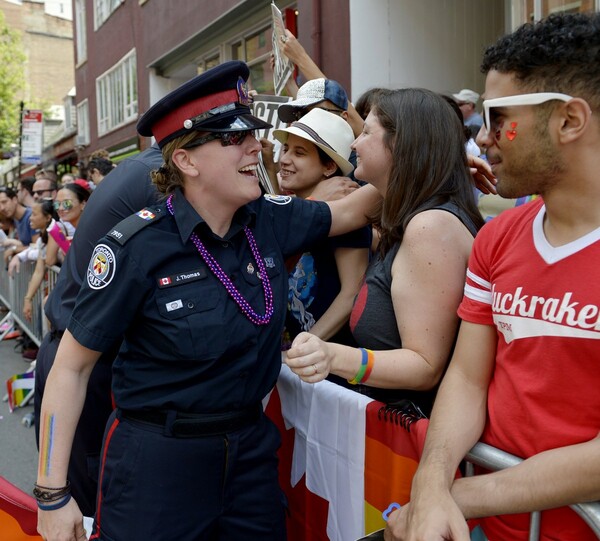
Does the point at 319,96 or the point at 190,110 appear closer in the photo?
the point at 190,110

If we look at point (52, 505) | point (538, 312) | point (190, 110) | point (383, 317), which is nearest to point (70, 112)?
point (190, 110)

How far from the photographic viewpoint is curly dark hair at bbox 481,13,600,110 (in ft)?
4.71

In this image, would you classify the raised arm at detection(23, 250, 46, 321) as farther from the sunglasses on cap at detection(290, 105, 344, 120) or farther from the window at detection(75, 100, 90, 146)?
the window at detection(75, 100, 90, 146)

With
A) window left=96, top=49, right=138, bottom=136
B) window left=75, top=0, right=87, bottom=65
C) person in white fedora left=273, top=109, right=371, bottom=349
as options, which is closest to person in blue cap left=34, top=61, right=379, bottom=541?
person in white fedora left=273, top=109, right=371, bottom=349

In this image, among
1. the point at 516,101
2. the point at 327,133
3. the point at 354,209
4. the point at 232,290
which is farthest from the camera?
the point at 327,133

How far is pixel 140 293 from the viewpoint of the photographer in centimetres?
192

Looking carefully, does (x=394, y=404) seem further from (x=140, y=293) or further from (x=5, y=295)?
(x=5, y=295)

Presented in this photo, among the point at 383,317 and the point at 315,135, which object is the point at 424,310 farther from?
the point at 315,135

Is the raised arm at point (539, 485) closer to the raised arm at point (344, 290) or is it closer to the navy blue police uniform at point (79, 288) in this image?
the raised arm at point (344, 290)

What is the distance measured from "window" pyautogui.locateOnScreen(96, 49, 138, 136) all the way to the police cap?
52.9ft

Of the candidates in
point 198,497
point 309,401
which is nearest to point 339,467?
point 309,401

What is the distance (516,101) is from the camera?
1.49 metres

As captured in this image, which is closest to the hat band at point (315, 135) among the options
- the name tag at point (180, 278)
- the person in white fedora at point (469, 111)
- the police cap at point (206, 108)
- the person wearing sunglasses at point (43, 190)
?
the police cap at point (206, 108)

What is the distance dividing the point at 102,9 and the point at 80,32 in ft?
11.6
